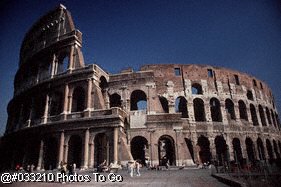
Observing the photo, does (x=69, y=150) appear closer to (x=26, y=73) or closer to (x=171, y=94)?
(x=171, y=94)

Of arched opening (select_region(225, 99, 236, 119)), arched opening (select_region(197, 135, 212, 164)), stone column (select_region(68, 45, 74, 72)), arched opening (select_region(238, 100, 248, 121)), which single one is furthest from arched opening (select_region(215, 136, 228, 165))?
stone column (select_region(68, 45, 74, 72))

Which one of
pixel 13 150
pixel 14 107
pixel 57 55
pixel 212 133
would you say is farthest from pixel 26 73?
pixel 212 133

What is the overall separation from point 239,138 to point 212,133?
3.61 meters

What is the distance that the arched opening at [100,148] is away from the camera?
58.5ft

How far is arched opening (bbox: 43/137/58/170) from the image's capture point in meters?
19.4

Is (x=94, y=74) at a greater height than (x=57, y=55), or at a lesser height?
lesser

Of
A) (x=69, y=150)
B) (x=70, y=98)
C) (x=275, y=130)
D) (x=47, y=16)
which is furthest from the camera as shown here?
(x=275, y=130)

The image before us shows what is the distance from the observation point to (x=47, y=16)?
2591cm

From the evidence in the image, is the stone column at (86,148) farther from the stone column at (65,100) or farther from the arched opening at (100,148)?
the stone column at (65,100)

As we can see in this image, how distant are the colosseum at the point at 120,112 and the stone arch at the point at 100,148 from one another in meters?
0.08

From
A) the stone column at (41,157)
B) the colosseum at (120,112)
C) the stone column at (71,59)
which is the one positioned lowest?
the stone column at (41,157)

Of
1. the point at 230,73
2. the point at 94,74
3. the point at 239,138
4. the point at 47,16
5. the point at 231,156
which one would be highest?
the point at 47,16

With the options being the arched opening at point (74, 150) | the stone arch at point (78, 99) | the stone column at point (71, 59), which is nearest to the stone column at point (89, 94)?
the stone arch at point (78, 99)

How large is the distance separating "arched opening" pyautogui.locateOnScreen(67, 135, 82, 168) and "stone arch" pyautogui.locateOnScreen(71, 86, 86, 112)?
2732mm
